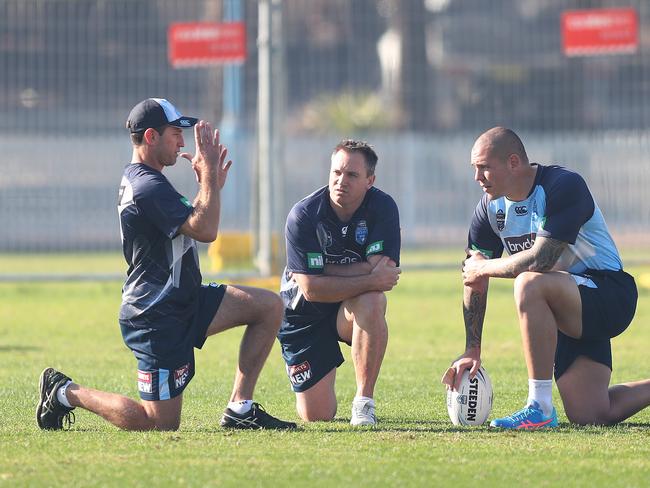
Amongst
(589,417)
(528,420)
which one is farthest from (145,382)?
(589,417)

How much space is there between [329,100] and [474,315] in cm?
2656

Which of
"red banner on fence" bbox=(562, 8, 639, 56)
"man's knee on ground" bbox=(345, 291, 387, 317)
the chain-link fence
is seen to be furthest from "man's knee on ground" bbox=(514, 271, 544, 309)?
"red banner on fence" bbox=(562, 8, 639, 56)

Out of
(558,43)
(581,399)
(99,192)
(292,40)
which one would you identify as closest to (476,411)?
(581,399)

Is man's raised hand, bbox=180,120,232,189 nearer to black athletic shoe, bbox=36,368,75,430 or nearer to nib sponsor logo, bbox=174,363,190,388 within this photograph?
nib sponsor logo, bbox=174,363,190,388

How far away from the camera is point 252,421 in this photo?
25.0 ft

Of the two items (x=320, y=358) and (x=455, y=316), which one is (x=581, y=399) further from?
(x=455, y=316)

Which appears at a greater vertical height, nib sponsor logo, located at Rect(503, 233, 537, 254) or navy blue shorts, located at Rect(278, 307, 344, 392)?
nib sponsor logo, located at Rect(503, 233, 537, 254)

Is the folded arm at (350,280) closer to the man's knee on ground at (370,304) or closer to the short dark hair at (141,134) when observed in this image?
the man's knee on ground at (370,304)

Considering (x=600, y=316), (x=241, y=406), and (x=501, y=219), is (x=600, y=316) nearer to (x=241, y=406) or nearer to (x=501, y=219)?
(x=501, y=219)

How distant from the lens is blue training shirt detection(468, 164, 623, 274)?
25.3 ft

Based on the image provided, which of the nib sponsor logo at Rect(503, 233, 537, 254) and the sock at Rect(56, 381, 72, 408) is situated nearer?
the sock at Rect(56, 381, 72, 408)

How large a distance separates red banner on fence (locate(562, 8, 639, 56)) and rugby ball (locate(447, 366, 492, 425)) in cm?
1250

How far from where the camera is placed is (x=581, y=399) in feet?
26.0

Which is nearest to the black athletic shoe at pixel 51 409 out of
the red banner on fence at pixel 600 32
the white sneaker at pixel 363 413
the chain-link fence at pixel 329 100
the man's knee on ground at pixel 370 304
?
the white sneaker at pixel 363 413
